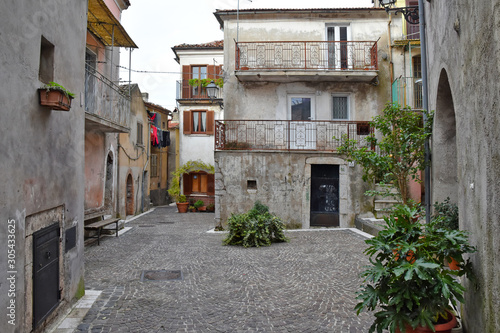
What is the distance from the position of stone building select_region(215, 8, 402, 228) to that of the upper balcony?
0.04 m

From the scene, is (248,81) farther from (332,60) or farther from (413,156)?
(413,156)

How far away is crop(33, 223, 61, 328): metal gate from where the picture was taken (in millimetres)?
4617

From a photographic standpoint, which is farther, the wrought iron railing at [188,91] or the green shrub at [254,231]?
the wrought iron railing at [188,91]

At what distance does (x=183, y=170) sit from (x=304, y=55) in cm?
1150

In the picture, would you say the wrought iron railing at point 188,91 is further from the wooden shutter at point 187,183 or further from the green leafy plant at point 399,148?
the green leafy plant at point 399,148

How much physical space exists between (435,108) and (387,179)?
2.72 metres

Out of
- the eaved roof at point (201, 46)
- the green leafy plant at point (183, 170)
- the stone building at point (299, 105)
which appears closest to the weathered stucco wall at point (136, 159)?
the green leafy plant at point (183, 170)

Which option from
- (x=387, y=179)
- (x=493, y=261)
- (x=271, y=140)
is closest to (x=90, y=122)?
(x=271, y=140)

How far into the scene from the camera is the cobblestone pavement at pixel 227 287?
533cm

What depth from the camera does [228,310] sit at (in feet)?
19.1

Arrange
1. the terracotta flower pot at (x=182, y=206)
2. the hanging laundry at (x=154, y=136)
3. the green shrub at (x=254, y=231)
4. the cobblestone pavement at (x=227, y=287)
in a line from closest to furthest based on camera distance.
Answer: the cobblestone pavement at (x=227, y=287), the green shrub at (x=254, y=231), the terracotta flower pot at (x=182, y=206), the hanging laundry at (x=154, y=136)

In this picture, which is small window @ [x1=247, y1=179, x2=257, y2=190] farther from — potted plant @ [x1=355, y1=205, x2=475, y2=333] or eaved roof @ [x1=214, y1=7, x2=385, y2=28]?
potted plant @ [x1=355, y1=205, x2=475, y2=333]

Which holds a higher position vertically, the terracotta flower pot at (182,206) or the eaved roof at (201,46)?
the eaved roof at (201,46)

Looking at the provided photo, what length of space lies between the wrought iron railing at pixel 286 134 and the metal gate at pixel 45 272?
10.0 metres
